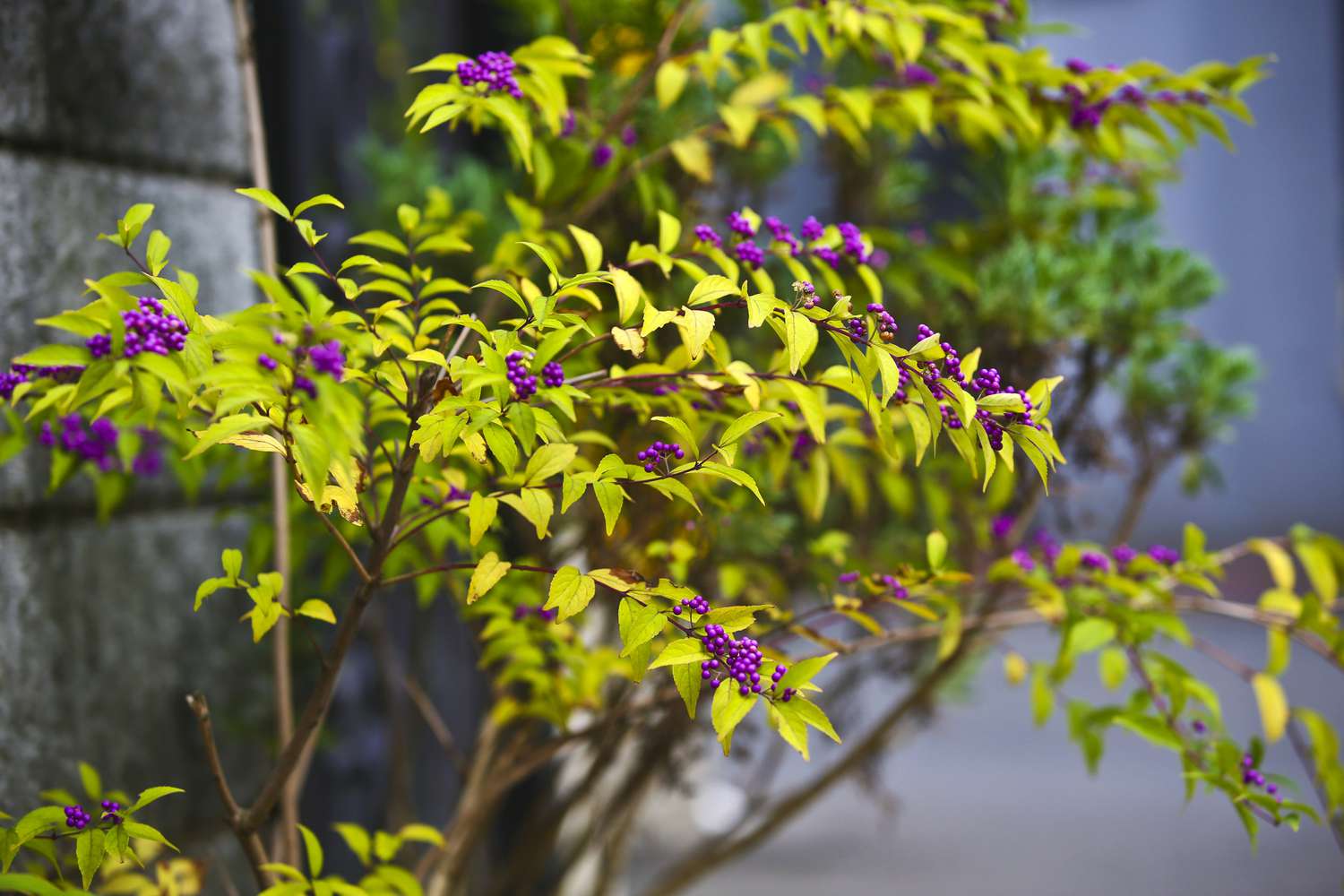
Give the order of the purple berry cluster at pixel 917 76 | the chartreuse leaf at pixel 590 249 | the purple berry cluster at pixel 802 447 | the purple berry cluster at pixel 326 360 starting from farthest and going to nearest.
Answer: the purple berry cluster at pixel 917 76 → the purple berry cluster at pixel 802 447 → the chartreuse leaf at pixel 590 249 → the purple berry cluster at pixel 326 360

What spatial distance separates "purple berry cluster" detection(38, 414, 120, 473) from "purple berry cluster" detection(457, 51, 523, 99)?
369 millimetres

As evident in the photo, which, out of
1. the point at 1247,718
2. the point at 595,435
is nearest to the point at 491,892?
the point at 595,435

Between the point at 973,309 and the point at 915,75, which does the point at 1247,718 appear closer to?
the point at 973,309

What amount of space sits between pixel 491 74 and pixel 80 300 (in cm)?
50

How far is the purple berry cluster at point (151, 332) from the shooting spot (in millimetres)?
495

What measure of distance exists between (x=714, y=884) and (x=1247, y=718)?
76.3 inches

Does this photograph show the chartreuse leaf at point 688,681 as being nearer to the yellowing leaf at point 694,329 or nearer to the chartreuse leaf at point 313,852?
the yellowing leaf at point 694,329

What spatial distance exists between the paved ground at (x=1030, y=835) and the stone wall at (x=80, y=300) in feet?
3.98

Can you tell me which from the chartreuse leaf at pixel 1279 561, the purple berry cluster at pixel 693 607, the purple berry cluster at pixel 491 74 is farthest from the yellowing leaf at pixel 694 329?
the chartreuse leaf at pixel 1279 561

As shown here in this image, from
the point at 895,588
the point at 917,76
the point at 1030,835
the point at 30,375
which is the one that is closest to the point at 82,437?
the point at 30,375

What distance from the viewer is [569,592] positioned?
1.89ft

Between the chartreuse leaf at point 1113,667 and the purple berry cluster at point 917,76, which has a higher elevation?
the purple berry cluster at point 917,76

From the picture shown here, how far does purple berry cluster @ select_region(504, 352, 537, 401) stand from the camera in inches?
21.2

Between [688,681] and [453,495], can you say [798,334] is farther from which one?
[453,495]
